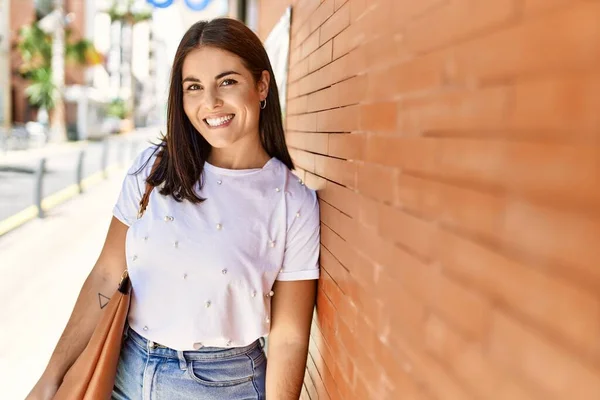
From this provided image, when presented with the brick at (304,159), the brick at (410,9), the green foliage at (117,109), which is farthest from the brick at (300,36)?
the green foliage at (117,109)

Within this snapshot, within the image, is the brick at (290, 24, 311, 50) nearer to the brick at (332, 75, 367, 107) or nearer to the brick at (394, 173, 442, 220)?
the brick at (332, 75, 367, 107)

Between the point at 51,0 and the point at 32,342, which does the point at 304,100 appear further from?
the point at 51,0

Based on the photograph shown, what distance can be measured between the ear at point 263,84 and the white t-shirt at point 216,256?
332mm

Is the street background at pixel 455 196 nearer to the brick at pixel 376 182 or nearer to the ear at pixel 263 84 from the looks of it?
the brick at pixel 376 182

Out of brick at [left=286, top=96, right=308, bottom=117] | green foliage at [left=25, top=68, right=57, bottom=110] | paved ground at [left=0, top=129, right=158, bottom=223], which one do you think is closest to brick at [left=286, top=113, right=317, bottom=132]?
brick at [left=286, top=96, right=308, bottom=117]

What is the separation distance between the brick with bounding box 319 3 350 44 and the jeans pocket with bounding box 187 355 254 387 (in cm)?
113

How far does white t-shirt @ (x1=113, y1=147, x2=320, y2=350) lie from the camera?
1880 mm

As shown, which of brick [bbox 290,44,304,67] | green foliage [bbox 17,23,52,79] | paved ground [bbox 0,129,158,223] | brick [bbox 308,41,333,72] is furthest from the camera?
green foliage [bbox 17,23,52,79]

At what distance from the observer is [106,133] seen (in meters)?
47.8

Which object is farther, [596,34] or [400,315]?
[400,315]

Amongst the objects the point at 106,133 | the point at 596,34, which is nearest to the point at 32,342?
the point at 596,34

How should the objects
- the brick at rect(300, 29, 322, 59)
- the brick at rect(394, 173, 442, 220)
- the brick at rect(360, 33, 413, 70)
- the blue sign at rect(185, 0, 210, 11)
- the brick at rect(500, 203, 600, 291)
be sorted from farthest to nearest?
1. the blue sign at rect(185, 0, 210, 11)
2. the brick at rect(300, 29, 322, 59)
3. the brick at rect(360, 33, 413, 70)
4. the brick at rect(394, 173, 442, 220)
5. the brick at rect(500, 203, 600, 291)

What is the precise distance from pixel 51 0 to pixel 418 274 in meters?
49.5

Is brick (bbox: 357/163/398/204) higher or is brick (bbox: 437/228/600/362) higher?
brick (bbox: 357/163/398/204)
